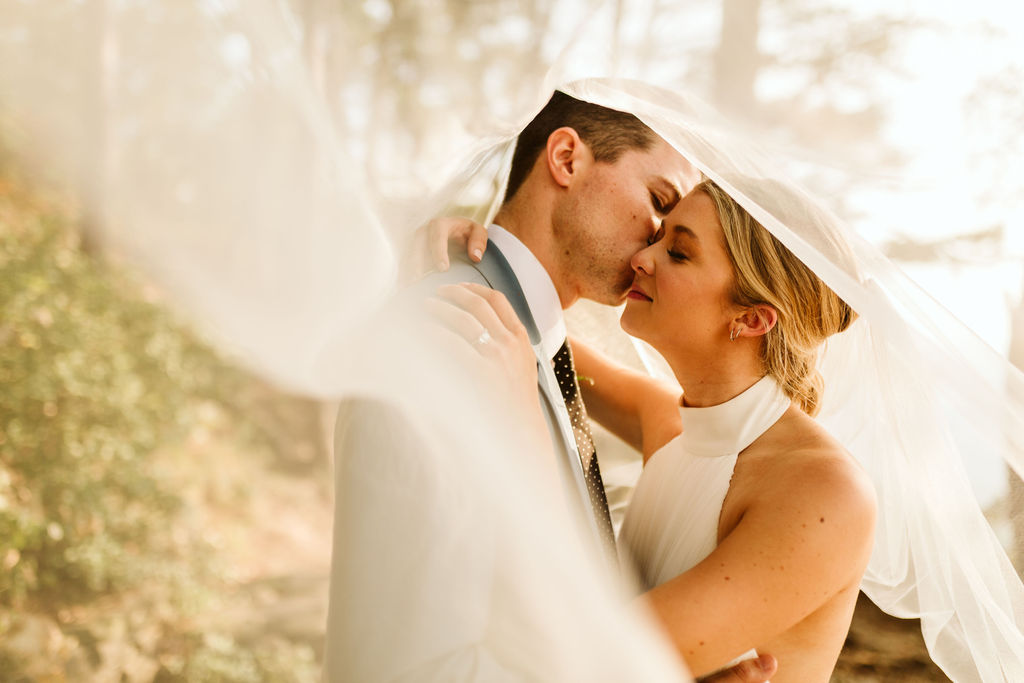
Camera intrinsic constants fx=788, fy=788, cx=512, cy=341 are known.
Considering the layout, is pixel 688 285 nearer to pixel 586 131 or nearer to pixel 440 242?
pixel 586 131

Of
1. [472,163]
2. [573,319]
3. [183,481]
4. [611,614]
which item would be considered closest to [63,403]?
[183,481]

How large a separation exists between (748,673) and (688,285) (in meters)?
0.96

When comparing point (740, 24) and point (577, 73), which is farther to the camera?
point (577, 73)

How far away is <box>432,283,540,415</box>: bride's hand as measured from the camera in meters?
1.52

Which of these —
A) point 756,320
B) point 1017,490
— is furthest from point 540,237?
point 1017,490

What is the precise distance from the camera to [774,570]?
1.71 m

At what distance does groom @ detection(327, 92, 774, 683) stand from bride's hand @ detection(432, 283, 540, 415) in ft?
1.57

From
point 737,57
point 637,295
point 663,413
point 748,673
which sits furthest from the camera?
point 663,413

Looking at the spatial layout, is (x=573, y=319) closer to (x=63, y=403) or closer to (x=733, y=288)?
(x=733, y=288)

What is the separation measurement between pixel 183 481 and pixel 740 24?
20.9ft

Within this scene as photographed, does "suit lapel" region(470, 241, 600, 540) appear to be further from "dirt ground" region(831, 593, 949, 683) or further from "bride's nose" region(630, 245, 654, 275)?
"dirt ground" region(831, 593, 949, 683)

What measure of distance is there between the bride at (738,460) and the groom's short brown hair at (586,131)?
266 mm

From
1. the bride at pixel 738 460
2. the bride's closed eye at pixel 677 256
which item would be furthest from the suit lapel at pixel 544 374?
the bride's closed eye at pixel 677 256

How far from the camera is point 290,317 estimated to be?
3.84 ft
